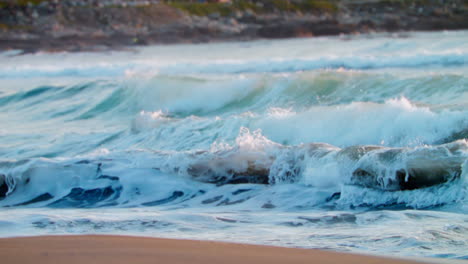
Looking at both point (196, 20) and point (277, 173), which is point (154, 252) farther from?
point (196, 20)

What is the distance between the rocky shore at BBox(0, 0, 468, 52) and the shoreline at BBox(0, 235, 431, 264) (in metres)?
29.7

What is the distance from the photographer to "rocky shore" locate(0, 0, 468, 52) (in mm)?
35191

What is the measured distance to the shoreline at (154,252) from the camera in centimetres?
304

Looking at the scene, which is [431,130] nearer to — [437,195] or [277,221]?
[437,195]

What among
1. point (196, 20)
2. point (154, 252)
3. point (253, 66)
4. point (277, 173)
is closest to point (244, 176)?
point (277, 173)

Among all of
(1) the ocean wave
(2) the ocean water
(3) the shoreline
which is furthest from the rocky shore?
(3) the shoreline

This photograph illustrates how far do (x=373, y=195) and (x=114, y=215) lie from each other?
66.7 inches

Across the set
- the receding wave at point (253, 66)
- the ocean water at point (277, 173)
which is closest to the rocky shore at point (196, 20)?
the receding wave at point (253, 66)

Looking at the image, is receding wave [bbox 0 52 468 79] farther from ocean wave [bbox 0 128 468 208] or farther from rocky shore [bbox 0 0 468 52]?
rocky shore [bbox 0 0 468 52]

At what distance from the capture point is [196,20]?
40094 mm

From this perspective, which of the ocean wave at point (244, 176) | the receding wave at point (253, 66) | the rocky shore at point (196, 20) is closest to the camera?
the ocean wave at point (244, 176)

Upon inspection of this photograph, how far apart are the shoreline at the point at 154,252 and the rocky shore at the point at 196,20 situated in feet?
97.4

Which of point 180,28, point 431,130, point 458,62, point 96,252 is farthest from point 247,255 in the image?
point 180,28

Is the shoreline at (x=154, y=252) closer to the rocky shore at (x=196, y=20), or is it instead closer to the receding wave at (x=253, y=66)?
the receding wave at (x=253, y=66)
